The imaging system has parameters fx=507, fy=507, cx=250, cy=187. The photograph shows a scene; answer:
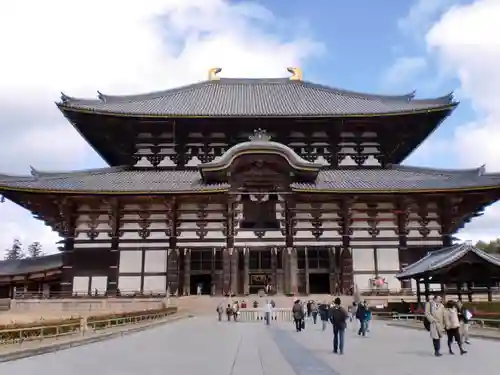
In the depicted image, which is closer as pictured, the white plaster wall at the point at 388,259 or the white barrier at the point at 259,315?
the white barrier at the point at 259,315

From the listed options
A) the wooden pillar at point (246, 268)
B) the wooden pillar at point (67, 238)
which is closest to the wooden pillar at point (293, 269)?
the wooden pillar at point (246, 268)

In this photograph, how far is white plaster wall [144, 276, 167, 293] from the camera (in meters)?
36.6

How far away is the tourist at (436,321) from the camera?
14.1m

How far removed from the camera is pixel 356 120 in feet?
133

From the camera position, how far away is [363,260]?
37.3 meters

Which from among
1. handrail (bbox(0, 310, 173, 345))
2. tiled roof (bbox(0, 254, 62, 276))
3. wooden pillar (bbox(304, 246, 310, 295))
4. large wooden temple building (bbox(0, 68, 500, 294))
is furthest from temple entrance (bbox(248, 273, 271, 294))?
tiled roof (bbox(0, 254, 62, 276))

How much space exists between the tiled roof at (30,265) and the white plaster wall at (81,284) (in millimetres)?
2880

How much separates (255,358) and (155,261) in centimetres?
2472

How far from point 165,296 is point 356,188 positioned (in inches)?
600

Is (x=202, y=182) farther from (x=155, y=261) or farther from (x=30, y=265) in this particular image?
(x=30, y=265)

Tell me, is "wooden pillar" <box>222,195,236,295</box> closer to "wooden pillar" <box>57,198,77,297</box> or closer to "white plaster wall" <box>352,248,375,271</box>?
"white plaster wall" <box>352,248,375,271</box>

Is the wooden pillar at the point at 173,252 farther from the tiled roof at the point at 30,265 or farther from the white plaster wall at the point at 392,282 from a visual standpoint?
the white plaster wall at the point at 392,282

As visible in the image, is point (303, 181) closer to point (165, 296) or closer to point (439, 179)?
point (439, 179)

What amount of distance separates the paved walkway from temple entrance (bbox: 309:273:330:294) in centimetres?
1831
